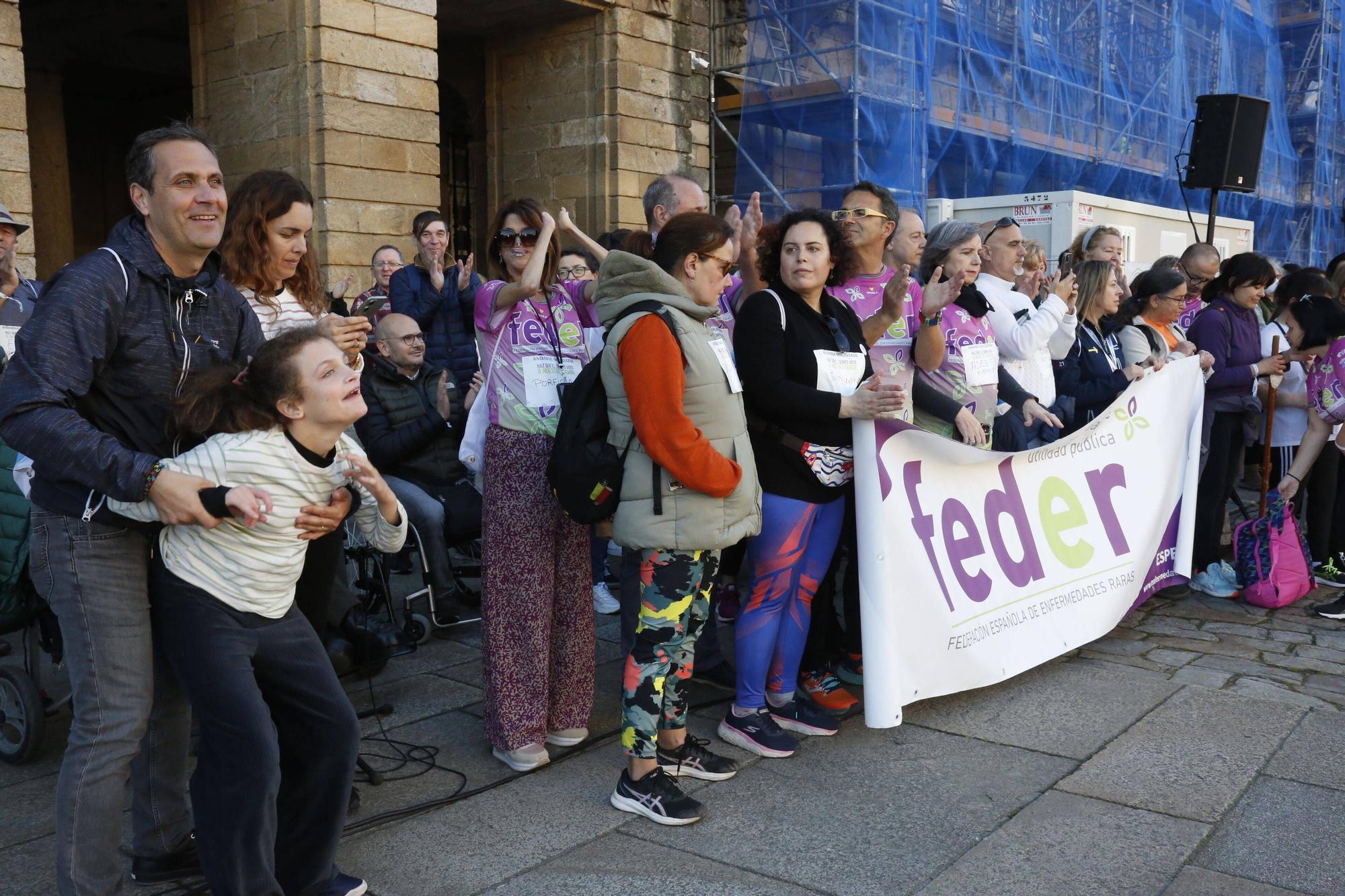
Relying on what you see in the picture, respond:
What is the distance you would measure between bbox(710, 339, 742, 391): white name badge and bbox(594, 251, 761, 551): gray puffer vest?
0.02 meters

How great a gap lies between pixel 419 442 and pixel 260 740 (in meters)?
3.26

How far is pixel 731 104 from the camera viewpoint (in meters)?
14.7

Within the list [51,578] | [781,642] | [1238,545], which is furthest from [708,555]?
[1238,545]

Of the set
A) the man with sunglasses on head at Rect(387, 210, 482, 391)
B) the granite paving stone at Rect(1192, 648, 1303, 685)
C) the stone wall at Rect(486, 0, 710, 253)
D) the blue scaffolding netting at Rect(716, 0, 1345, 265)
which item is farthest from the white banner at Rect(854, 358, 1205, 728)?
the blue scaffolding netting at Rect(716, 0, 1345, 265)

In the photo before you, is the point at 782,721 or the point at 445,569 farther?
the point at 445,569

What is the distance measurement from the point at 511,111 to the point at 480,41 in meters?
1.24

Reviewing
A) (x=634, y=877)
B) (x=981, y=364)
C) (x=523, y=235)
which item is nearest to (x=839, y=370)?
(x=981, y=364)

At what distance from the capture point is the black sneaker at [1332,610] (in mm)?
6129

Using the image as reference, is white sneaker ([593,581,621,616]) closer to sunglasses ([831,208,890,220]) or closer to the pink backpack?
sunglasses ([831,208,890,220])

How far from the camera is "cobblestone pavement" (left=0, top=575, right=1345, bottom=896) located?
3180 millimetres

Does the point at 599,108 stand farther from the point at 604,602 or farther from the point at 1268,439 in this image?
the point at 1268,439

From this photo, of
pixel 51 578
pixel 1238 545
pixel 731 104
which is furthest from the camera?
pixel 731 104

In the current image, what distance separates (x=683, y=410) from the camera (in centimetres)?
347

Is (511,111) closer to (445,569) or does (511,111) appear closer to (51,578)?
(445,569)
